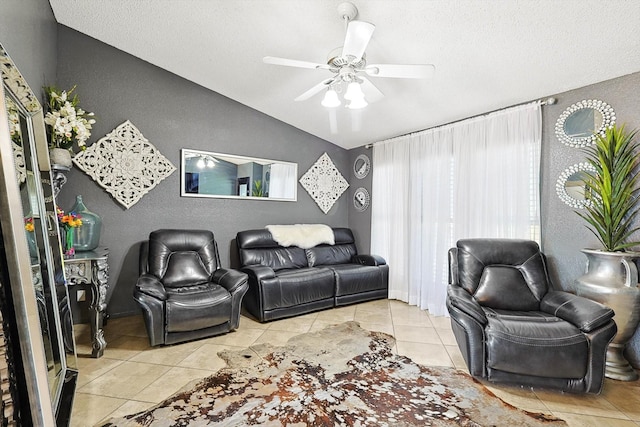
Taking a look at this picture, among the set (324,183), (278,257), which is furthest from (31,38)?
(324,183)

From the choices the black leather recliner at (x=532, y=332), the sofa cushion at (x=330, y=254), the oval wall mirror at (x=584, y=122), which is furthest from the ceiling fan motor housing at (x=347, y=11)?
the sofa cushion at (x=330, y=254)

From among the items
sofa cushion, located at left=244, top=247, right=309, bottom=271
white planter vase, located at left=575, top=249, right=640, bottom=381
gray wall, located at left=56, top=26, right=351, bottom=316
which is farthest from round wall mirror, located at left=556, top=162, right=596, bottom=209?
gray wall, located at left=56, top=26, right=351, bottom=316

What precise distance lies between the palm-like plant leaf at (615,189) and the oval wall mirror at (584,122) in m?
0.12

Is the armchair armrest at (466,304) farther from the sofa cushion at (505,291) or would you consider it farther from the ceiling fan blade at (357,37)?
the ceiling fan blade at (357,37)

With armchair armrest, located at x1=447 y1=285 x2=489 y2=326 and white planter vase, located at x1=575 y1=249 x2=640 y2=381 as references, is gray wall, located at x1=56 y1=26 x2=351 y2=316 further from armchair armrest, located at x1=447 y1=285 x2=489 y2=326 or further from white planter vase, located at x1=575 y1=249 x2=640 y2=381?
white planter vase, located at x1=575 y1=249 x2=640 y2=381

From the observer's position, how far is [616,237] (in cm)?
221

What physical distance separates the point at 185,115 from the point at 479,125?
3.56m

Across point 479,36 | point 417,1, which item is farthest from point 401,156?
point 417,1

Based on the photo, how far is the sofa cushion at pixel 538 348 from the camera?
1846 mm

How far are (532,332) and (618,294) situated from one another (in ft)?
2.54

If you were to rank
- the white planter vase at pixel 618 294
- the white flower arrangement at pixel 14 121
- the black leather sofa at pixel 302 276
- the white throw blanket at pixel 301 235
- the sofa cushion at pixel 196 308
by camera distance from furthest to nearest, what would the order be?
1. the white throw blanket at pixel 301 235
2. the black leather sofa at pixel 302 276
3. the sofa cushion at pixel 196 308
4. the white planter vase at pixel 618 294
5. the white flower arrangement at pixel 14 121

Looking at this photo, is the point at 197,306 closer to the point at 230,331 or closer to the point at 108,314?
the point at 230,331

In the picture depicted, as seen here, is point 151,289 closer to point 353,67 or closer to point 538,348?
point 353,67

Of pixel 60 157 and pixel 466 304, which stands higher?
pixel 60 157
